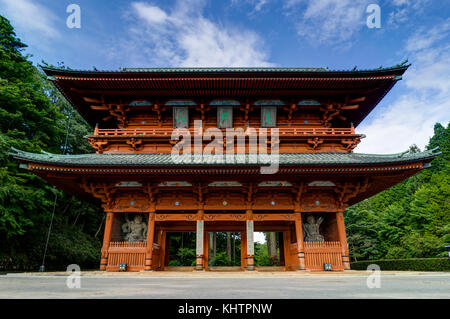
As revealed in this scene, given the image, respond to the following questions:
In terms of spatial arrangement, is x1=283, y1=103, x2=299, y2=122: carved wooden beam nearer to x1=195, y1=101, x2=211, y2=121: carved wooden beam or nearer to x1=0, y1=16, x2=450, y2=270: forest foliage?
x1=195, y1=101, x2=211, y2=121: carved wooden beam

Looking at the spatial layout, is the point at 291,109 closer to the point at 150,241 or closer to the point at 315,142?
the point at 315,142

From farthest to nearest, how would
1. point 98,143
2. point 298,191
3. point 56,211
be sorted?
1. point 56,211
2. point 98,143
3. point 298,191

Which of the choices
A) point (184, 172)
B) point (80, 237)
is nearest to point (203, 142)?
point (184, 172)

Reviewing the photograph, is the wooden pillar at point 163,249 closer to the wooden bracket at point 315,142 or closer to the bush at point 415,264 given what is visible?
the wooden bracket at point 315,142

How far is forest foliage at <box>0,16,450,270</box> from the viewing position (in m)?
13.8

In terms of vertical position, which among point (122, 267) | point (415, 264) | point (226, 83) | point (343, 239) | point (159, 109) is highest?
point (226, 83)

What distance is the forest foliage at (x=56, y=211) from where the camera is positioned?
1376 centimetres

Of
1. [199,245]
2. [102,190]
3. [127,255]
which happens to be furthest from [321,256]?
[102,190]

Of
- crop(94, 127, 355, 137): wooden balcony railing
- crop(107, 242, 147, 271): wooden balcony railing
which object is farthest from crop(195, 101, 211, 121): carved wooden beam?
crop(107, 242, 147, 271): wooden balcony railing

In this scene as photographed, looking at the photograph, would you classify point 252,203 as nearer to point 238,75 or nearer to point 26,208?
point 238,75

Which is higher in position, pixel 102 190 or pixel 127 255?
pixel 102 190

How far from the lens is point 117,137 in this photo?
13742 millimetres

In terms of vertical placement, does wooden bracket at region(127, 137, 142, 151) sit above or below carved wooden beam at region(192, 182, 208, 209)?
above

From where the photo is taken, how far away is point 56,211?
19375mm
